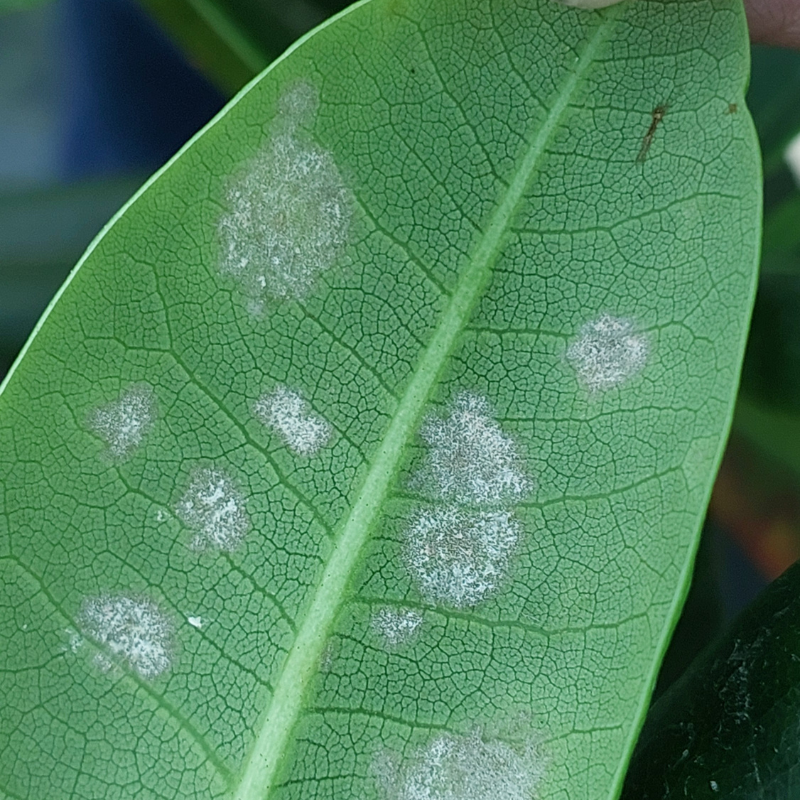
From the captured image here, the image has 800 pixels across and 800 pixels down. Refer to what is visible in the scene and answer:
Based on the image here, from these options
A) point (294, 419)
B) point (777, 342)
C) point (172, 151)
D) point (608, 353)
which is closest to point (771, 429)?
point (777, 342)

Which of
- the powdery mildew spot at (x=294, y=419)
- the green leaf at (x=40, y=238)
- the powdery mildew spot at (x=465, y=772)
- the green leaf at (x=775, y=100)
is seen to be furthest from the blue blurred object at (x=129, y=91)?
the powdery mildew spot at (x=465, y=772)

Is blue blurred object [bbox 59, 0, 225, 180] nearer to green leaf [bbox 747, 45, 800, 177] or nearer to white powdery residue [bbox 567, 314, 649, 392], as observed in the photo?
green leaf [bbox 747, 45, 800, 177]

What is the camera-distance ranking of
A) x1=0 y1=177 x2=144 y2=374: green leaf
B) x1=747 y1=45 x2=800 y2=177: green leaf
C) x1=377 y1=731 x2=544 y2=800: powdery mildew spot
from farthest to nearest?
x1=747 y1=45 x2=800 y2=177: green leaf < x1=0 y1=177 x2=144 y2=374: green leaf < x1=377 y1=731 x2=544 y2=800: powdery mildew spot

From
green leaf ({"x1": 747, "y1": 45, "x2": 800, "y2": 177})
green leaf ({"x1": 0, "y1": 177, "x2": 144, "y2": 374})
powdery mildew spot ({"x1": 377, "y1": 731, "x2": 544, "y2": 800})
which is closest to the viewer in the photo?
powdery mildew spot ({"x1": 377, "y1": 731, "x2": 544, "y2": 800})

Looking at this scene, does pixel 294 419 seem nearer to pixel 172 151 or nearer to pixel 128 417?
pixel 128 417

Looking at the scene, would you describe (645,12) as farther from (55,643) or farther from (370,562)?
(55,643)

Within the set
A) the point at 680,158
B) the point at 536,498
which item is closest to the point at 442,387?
the point at 536,498

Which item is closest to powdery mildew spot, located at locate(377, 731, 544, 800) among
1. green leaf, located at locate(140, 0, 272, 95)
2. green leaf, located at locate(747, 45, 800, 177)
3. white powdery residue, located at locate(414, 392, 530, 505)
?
white powdery residue, located at locate(414, 392, 530, 505)
